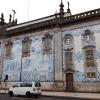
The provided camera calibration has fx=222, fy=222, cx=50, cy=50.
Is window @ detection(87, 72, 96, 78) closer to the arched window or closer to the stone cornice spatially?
the arched window

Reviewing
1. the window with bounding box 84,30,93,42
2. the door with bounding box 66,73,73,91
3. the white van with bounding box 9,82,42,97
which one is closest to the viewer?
the white van with bounding box 9,82,42,97

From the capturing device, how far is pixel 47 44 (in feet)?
115

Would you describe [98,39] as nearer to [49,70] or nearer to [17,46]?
[49,70]

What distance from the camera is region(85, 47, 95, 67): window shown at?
98.8ft

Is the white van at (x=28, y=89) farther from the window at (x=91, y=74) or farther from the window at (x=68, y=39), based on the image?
the window at (x=68, y=39)

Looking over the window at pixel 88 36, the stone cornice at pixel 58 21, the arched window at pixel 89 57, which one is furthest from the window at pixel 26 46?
the arched window at pixel 89 57

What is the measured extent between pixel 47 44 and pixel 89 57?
25.1 feet

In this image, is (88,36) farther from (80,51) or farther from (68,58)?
Answer: (68,58)

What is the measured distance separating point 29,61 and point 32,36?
166 inches

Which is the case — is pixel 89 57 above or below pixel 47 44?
below

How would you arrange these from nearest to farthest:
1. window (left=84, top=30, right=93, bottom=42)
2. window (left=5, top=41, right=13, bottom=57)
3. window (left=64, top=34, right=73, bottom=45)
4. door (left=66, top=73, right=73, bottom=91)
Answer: window (left=84, top=30, right=93, bottom=42) → door (left=66, top=73, right=73, bottom=91) → window (left=64, top=34, right=73, bottom=45) → window (left=5, top=41, right=13, bottom=57)

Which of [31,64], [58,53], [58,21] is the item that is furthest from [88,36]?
[31,64]

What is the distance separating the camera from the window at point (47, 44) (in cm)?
3453

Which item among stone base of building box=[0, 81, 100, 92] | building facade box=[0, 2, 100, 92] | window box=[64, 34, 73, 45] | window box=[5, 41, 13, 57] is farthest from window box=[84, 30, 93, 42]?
window box=[5, 41, 13, 57]
